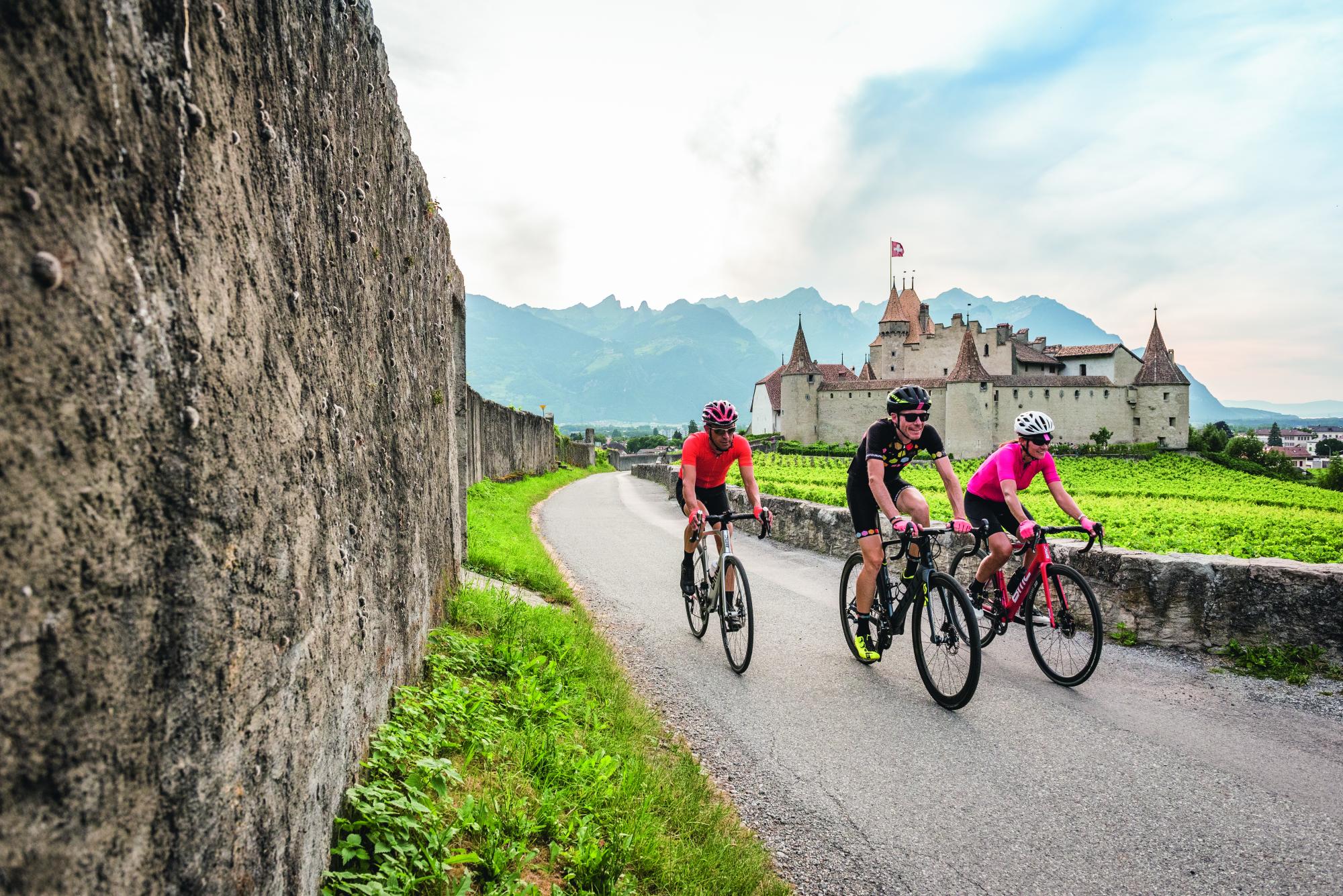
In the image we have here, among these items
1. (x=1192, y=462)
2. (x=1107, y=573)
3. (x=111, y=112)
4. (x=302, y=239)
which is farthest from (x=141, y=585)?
(x=1192, y=462)

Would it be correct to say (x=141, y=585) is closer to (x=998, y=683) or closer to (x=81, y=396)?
(x=81, y=396)

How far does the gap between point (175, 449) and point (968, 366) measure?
224ft

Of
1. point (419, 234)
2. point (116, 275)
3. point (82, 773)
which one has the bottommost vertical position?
point (82, 773)

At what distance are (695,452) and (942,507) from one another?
911cm

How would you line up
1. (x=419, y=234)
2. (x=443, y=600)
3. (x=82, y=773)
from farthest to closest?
(x=443, y=600) < (x=419, y=234) < (x=82, y=773)

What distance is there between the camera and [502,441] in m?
21.9

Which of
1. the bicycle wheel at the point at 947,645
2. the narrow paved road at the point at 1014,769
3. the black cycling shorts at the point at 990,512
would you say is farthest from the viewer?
the black cycling shorts at the point at 990,512

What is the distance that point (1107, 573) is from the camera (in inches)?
269

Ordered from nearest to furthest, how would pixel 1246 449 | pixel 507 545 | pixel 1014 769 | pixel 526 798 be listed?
1. pixel 526 798
2. pixel 1014 769
3. pixel 507 545
4. pixel 1246 449

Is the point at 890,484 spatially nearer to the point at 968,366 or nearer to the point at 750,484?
the point at 750,484

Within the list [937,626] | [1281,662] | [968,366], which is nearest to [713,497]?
[937,626]

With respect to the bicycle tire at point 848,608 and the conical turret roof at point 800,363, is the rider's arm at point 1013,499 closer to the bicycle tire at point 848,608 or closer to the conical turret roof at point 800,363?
the bicycle tire at point 848,608

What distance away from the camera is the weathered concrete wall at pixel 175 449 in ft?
3.74

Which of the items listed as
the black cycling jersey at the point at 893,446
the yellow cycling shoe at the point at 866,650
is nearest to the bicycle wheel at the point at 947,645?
the yellow cycling shoe at the point at 866,650
